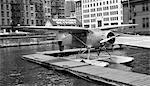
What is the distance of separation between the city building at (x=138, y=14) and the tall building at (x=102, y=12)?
1193 inches

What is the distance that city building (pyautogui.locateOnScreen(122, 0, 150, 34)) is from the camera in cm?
6616

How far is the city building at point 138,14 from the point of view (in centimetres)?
6616

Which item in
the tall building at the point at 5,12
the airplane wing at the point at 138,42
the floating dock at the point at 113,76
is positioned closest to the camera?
the floating dock at the point at 113,76

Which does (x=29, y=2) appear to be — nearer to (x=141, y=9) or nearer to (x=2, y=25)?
(x=2, y=25)

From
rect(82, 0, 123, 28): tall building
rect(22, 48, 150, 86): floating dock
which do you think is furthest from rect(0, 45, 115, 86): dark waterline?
rect(82, 0, 123, 28): tall building

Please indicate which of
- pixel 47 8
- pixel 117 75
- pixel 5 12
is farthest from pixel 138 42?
pixel 47 8

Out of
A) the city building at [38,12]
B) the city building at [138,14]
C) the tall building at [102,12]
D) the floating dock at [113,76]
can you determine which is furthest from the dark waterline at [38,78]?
the tall building at [102,12]

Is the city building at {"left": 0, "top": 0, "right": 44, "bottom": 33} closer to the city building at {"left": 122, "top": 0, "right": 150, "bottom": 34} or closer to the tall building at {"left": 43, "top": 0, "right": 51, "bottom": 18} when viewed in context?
the tall building at {"left": 43, "top": 0, "right": 51, "bottom": 18}

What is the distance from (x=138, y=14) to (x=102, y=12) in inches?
1781

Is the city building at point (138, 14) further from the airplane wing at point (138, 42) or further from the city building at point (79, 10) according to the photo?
the city building at point (79, 10)

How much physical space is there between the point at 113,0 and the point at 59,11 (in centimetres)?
2888

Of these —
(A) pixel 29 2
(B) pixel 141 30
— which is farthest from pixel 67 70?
(A) pixel 29 2

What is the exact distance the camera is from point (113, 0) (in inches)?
4259

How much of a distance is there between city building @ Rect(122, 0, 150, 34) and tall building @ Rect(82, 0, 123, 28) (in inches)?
1193
